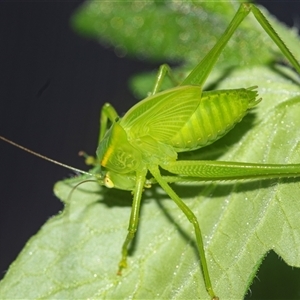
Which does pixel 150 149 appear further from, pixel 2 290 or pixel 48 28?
pixel 48 28

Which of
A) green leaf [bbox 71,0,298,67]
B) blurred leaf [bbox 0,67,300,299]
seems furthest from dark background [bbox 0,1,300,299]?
blurred leaf [bbox 0,67,300,299]

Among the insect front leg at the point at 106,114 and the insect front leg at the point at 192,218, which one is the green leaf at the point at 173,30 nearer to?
the insect front leg at the point at 106,114

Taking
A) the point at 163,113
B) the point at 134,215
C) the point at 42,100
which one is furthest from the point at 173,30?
the point at 42,100

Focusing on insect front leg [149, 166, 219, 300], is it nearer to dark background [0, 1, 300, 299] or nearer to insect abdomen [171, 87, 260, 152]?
insect abdomen [171, 87, 260, 152]

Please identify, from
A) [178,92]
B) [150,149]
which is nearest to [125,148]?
[150,149]

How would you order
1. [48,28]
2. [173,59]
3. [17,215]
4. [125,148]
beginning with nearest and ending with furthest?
[125,148]
[173,59]
[17,215]
[48,28]

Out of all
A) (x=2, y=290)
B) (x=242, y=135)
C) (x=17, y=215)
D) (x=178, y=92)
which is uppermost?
(x=178, y=92)
